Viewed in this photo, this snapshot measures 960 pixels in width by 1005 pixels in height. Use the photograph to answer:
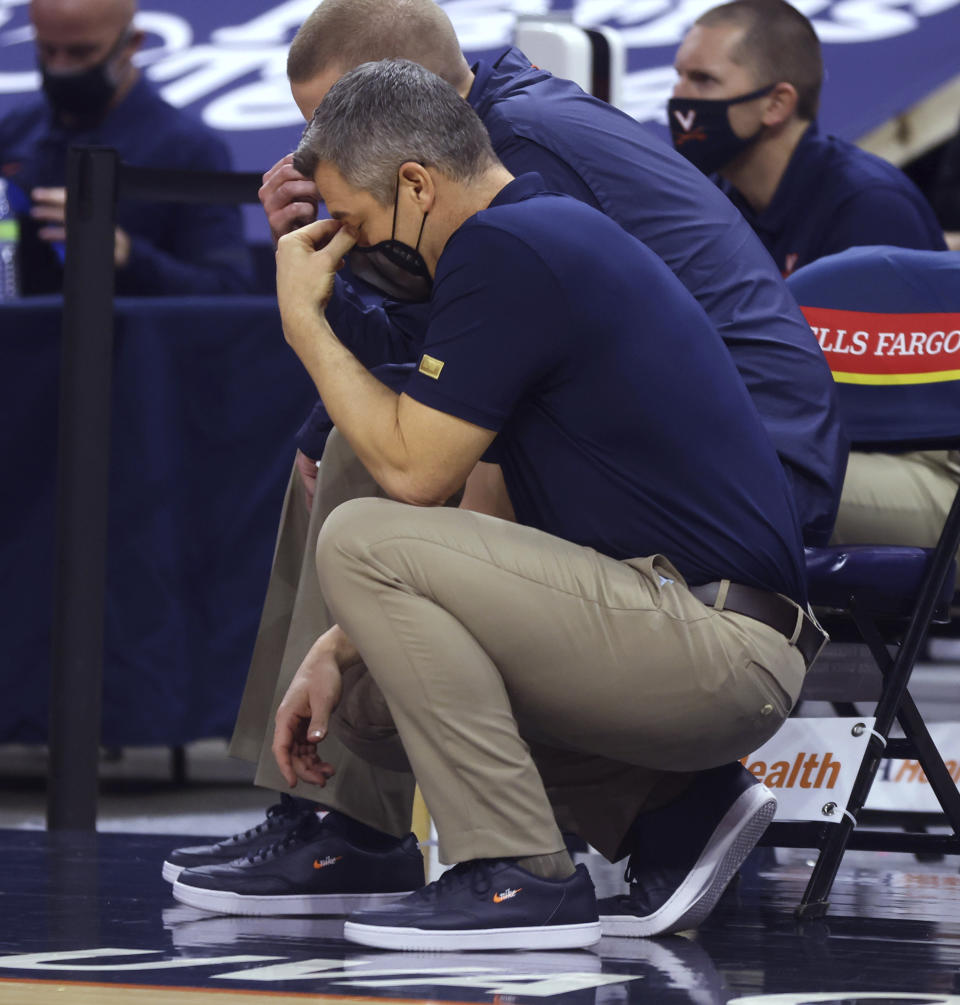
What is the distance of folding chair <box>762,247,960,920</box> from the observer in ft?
7.86

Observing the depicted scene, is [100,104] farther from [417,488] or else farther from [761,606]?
[761,606]

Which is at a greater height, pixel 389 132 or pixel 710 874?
pixel 389 132

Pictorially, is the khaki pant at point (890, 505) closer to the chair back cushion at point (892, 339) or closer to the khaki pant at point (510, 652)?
the chair back cushion at point (892, 339)

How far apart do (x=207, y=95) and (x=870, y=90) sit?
6.97 feet

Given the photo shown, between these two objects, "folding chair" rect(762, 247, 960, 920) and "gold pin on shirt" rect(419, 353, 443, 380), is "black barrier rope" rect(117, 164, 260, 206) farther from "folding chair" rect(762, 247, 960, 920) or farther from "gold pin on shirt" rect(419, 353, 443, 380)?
"gold pin on shirt" rect(419, 353, 443, 380)

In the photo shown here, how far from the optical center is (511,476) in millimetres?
2107

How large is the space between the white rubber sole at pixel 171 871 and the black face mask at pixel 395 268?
0.79m

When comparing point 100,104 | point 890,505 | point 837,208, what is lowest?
point 890,505

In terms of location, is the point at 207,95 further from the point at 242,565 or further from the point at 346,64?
the point at 346,64

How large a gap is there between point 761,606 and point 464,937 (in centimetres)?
49

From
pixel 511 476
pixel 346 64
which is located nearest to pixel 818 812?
pixel 511 476

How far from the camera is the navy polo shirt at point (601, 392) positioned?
1.93 metres

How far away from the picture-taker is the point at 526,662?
1.95 m

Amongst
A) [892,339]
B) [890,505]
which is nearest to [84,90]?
[892,339]
